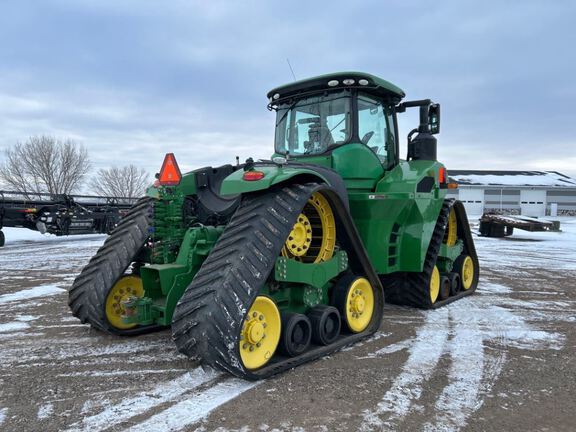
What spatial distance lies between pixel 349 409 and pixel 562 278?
845 centimetres

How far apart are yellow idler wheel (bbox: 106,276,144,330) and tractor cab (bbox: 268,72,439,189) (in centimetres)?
226

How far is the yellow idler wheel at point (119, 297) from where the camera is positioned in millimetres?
4910

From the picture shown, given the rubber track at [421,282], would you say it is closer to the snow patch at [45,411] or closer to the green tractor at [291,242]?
the green tractor at [291,242]

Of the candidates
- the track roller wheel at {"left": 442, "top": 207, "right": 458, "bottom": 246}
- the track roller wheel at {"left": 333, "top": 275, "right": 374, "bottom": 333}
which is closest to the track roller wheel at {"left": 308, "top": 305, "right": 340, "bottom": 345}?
the track roller wheel at {"left": 333, "top": 275, "right": 374, "bottom": 333}

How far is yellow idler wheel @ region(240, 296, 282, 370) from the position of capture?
12.2 feet

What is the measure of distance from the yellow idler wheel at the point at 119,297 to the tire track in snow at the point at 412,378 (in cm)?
280

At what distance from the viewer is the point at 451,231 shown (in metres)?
7.82

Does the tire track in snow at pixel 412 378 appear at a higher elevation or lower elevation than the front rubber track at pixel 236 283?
lower

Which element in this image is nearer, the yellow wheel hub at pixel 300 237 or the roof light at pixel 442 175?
the yellow wheel hub at pixel 300 237

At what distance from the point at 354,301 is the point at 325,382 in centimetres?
131

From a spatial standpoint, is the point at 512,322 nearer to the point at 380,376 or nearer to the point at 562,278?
the point at 380,376

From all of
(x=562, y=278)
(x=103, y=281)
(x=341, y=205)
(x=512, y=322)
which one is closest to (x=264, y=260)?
(x=341, y=205)

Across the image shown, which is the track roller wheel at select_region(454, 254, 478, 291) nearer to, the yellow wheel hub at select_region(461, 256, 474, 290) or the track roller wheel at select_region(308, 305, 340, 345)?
the yellow wheel hub at select_region(461, 256, 474, 290)

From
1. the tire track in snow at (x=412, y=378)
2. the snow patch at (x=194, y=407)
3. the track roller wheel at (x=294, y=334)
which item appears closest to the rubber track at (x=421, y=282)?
the tire track in snow at (x=412, y=378)
